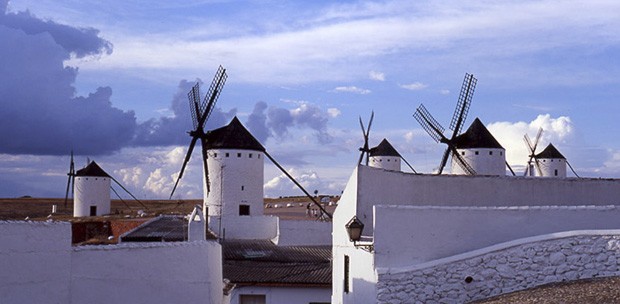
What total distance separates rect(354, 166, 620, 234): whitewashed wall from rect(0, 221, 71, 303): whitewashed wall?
774 centimetres

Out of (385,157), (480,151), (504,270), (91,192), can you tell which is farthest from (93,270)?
(385,157)

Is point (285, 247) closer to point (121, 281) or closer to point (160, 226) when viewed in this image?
point (160, 226)

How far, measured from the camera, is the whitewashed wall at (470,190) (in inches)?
728

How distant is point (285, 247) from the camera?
29.8 metres

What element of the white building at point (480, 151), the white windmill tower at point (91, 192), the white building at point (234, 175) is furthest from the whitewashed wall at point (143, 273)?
the white windmill tower at point (91, 192)

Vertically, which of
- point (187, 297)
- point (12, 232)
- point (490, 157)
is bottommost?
point (187, 297)

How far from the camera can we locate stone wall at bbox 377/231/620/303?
14.2m

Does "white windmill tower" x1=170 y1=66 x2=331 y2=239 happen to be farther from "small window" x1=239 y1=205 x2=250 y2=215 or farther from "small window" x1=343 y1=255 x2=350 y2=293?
"small window" x1=343 y1=255 x2=350 y2=293

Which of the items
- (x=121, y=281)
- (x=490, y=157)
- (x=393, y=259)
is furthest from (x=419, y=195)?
(x=490, y=157)

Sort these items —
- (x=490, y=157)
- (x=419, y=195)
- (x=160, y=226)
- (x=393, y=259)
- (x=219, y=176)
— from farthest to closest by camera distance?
(x=490, y=157), (x=219, y=176), (x=160, y=226), (x=419, y=195), (x=393, y=259)

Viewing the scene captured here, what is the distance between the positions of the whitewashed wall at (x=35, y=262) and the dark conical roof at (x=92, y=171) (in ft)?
121

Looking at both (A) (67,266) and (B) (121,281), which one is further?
(B) (121,281)

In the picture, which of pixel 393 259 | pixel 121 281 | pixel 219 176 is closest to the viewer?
pixel 121 281

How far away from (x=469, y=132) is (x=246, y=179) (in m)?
11.4
